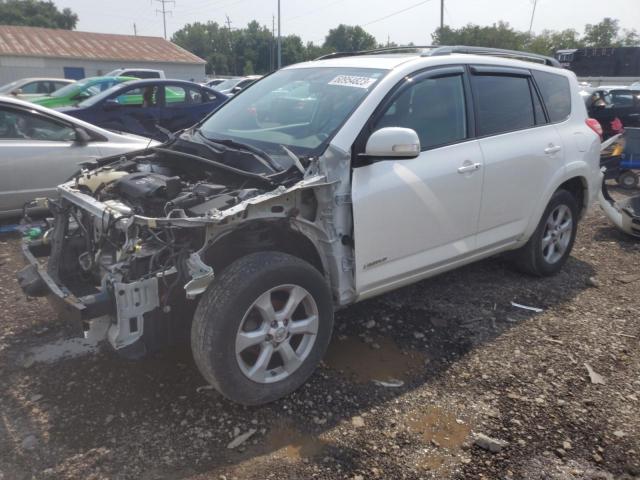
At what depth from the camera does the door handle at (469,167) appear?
3.67 metres

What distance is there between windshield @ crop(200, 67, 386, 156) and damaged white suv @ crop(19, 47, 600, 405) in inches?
0.6

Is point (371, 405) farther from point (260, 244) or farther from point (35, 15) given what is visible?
point (35, 15)

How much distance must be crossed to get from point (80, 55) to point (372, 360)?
4025cm

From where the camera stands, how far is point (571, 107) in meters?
4.78

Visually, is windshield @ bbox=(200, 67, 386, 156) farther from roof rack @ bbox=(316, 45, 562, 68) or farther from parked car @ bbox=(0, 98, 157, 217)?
parked car @ bbox=(0, 98, 157, 217)

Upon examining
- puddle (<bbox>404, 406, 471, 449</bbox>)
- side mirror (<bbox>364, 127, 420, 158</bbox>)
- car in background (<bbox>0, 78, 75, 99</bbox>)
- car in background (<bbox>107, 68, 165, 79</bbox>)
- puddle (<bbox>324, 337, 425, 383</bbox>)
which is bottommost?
puddle (<bbox>404, 406, 471, 449</bbox>)

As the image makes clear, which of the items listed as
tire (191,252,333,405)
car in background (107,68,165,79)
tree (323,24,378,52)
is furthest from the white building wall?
tree (323,24,378,52)

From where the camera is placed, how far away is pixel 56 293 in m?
2.83

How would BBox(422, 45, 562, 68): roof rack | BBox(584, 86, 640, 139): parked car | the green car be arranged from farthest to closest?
BBox(584, 86, 640, 139): parked car, the green car, BBox(422, 45, 562, 68): roof rack

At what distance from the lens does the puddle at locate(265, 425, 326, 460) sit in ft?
8.73


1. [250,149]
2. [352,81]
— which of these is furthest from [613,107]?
[250,149]

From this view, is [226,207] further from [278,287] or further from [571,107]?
[571,107]

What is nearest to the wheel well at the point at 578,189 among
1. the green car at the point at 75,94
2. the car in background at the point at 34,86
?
the green car at the point at 75,94

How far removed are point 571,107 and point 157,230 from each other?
3.82m
